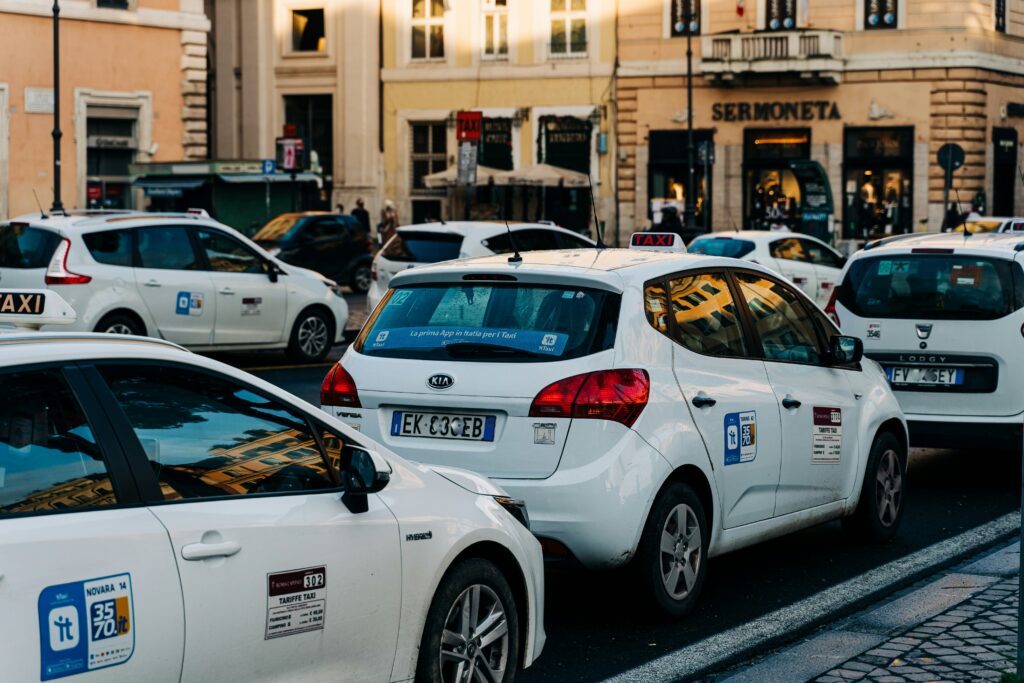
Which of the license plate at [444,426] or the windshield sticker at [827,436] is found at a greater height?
the license plate at [444,426]

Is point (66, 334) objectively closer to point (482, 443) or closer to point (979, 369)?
point (482, 443)

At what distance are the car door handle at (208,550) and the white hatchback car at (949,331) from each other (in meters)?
7.21

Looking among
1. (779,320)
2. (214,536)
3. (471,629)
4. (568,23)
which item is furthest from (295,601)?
(568,23)

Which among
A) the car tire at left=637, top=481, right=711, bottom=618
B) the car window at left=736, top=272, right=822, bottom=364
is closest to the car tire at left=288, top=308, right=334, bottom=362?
the car window at left=736, top=272, right=822, bottom=364

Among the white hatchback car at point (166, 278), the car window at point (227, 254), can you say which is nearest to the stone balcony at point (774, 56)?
the white hatchback car at point (166, 278)

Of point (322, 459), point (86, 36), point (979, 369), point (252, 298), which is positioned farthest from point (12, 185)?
point (322, 459)

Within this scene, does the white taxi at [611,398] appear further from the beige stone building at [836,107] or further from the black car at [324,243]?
the beige stone building at [836,107]

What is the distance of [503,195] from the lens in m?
48.5

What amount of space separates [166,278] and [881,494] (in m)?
10.0

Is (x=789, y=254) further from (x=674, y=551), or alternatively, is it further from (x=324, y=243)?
(x=674, y=551)

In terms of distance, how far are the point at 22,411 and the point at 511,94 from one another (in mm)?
46008

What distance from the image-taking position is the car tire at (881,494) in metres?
8.91

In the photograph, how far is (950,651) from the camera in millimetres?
6539

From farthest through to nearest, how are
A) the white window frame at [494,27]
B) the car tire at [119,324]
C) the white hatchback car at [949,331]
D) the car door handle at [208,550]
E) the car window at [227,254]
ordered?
the white window frame at [494,27] < the car window at [227,254] < the car tire at [119,324] < the white hatchback car at [949,331] < the car door handle at [208,550]
